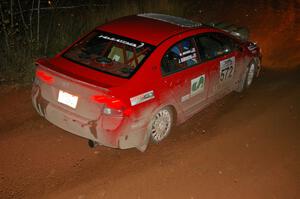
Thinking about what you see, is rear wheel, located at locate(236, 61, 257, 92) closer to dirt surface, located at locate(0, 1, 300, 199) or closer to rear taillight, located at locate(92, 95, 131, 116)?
dirt surface, located at locate(0, 1, 300, 199)

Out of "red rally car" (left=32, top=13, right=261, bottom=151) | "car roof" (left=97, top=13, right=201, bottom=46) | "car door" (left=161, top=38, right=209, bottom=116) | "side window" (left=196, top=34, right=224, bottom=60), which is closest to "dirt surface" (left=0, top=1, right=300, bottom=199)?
"red rally car" (left=32, top=13, right=261, bottom=151)

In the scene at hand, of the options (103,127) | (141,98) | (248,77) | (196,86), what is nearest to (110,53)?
(141,98)

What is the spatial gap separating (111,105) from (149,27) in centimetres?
164

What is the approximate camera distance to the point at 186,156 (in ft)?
18.5

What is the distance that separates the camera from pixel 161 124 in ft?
18.9

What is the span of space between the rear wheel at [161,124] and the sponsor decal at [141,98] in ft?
1.02

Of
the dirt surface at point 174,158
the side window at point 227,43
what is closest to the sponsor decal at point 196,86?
the dirt surface at point 174,158

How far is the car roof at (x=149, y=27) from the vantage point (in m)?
5.73

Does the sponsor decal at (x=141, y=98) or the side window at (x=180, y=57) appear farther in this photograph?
the side window at (x=180, y=57)

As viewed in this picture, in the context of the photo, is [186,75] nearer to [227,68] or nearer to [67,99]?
[227,68]

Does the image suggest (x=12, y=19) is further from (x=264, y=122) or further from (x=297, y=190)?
(x=297, y=190)

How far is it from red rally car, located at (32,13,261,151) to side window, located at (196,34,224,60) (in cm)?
2

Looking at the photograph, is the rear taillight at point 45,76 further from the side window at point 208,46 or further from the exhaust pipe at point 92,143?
the side window at point 208,46

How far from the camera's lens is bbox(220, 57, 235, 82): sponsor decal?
673cm
